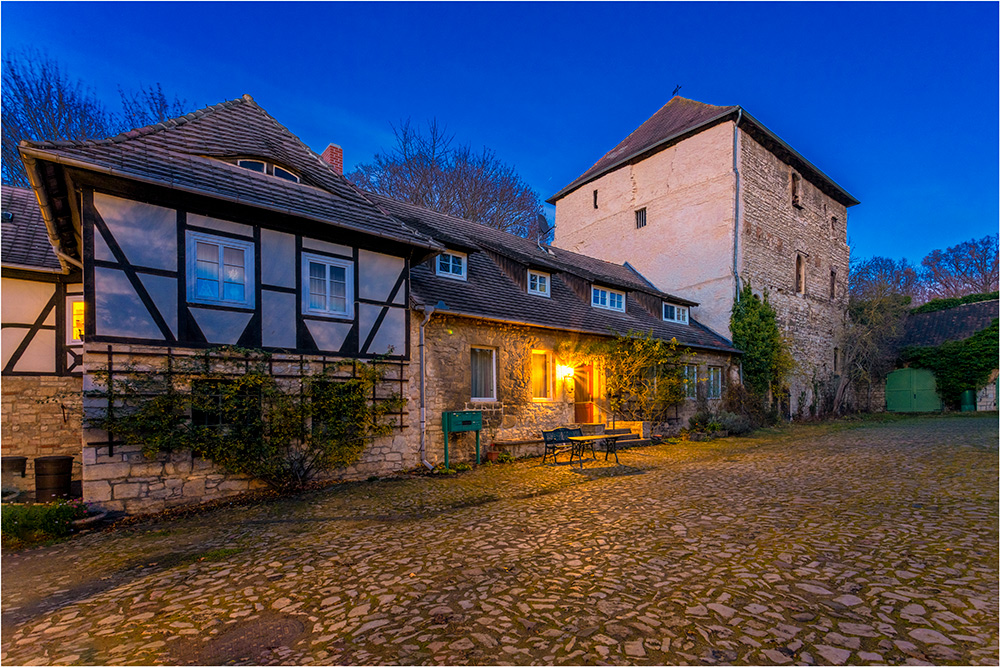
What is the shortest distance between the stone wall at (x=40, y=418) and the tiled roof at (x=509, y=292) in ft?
25.4

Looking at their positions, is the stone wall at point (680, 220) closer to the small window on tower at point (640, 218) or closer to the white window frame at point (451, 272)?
the small window on tower at point (640, 218)

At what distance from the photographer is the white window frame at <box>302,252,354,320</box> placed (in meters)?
8.45

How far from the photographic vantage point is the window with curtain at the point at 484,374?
11.0 m

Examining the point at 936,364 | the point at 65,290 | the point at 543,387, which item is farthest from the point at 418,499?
the point at 936,364

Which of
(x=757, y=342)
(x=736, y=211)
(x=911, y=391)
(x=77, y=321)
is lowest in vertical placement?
(x=911, y=391)

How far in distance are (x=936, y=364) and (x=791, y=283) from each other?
9.90m

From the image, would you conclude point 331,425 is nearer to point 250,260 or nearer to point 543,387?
point 250,260

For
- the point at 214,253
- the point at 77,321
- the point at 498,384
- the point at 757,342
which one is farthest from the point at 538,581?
the point at 757,342

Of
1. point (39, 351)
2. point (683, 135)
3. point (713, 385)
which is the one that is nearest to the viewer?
Answer: point (39, 351)

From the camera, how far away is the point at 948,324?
24.9 m

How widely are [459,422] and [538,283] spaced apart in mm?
5430

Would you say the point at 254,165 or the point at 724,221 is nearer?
the point at 254,165

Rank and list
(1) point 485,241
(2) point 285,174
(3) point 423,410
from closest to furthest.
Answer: (2) point 285,174 < (3) point 423,410 < (1) point 485,241

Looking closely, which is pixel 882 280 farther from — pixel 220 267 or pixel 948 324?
pixel 220 267
